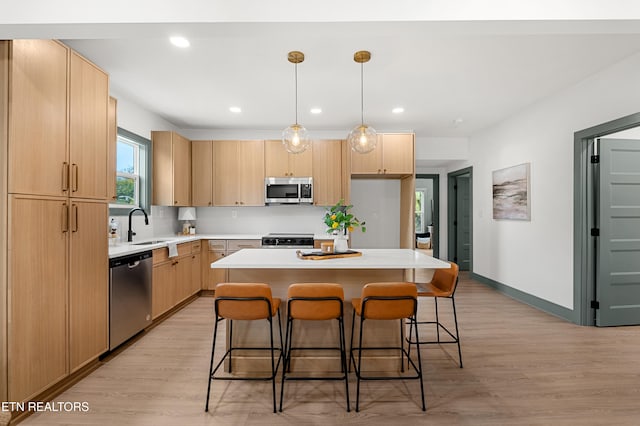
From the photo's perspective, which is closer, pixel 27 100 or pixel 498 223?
pixel 27 100

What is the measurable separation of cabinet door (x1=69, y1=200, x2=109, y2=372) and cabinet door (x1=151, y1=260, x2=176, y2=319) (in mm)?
815

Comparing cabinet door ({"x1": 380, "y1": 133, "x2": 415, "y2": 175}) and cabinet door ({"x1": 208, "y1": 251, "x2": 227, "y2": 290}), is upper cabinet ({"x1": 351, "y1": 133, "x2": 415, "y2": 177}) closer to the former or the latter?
cabinet door ({"x1": 380, "y1": 133, "x2": 415, "y2": 175})

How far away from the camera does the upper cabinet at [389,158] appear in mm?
5082

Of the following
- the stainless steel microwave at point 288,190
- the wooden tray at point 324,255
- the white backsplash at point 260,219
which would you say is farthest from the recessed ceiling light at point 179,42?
the white backsplash at point 260,219

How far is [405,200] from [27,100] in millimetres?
4774

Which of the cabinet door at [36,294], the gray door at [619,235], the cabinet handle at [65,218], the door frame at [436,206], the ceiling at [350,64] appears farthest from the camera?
the door frame at [436,206]

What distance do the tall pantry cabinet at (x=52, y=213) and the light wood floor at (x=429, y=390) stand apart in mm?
366

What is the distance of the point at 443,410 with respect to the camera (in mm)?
2062

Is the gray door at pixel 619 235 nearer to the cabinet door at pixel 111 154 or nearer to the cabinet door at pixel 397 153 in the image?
the cabinet door at pixel 397 153

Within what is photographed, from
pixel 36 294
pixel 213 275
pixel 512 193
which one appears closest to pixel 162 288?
pixel 213 275

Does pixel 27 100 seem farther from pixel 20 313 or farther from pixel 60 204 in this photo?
pixel 20 313

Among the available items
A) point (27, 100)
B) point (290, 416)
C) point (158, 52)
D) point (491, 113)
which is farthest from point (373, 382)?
point (491, 113)

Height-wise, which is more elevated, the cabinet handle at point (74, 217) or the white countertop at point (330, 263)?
the cabinet handle at point (74, 217)

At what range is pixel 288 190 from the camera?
5066 millimetres
